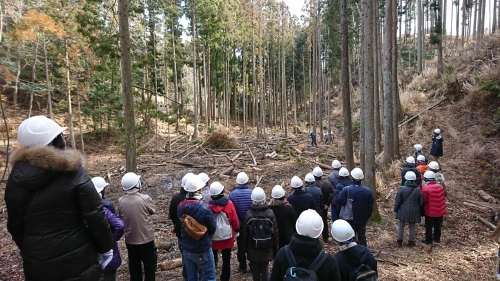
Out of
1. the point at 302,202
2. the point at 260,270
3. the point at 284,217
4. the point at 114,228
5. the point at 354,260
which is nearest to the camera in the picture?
the point at 354,260

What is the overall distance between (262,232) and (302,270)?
1.63 m

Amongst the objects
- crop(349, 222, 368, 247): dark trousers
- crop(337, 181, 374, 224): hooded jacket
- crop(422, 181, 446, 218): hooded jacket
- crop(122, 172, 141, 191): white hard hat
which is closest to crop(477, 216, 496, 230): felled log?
crop(422, 181, 446, 218): hooded jacket

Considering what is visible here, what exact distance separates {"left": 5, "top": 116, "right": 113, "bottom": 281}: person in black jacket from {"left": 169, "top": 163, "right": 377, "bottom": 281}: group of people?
5.12 ft

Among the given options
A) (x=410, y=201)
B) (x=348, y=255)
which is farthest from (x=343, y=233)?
(x=410, y=201)

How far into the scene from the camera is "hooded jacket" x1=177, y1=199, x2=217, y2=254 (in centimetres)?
378

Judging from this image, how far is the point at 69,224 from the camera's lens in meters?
2.34

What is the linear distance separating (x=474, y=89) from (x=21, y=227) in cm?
1862

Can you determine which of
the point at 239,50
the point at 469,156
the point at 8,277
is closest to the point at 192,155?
the point at 8,277

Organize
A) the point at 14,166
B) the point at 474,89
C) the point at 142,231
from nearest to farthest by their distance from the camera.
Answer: the point at 14,166, the point at 142,231, the point at 474,89

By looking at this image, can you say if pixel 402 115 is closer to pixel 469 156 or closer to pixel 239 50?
pixel 469 156

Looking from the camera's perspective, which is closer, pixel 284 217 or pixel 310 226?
pixel 310 226

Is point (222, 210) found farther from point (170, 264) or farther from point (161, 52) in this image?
point (161, 52)

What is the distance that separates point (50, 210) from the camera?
7.43 ft

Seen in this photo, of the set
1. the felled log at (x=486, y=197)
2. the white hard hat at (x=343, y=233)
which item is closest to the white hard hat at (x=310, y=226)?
the white hard hat at (x=343, y=233)
